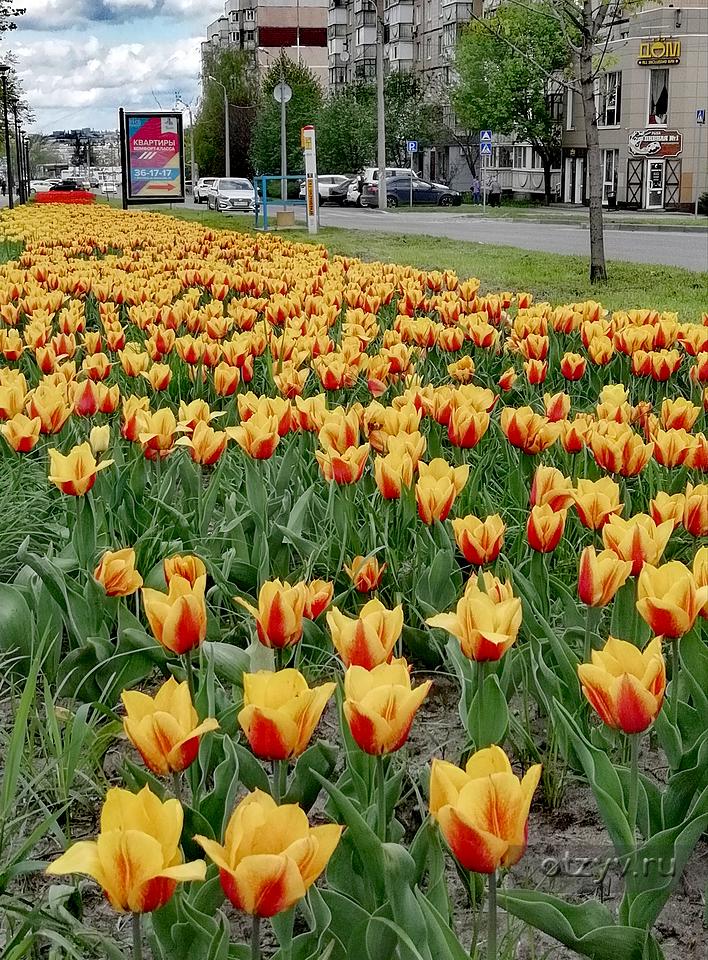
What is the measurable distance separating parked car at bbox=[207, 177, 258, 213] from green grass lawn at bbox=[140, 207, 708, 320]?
26.9m

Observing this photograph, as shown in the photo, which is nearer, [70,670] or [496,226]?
[70,670]

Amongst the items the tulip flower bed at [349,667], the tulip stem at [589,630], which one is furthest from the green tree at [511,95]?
the tulip stem at [589,630]

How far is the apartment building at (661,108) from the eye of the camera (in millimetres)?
43531

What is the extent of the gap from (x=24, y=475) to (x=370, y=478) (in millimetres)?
1043

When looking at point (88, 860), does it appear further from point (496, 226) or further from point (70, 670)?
point (496, 226)

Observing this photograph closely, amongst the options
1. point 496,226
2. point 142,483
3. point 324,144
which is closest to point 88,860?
point 142,483

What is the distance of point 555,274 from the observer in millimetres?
13039

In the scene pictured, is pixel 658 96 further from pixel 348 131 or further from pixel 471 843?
pixel 471 843

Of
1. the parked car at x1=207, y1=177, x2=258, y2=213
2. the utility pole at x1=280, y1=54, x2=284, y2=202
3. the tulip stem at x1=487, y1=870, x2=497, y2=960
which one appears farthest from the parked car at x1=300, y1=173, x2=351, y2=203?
the tulip stem at x1=487, y1=870, x2=497, y2=960

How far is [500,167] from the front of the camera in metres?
58.5

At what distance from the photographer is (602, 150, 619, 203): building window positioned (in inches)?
1829

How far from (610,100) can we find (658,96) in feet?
8.45

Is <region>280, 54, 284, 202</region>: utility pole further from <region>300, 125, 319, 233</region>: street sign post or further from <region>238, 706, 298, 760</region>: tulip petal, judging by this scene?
<region>238, 706, 298, 760</region>: tulip petal

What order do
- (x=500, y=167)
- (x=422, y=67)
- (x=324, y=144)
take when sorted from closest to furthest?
(x=500, y=167), (x=324, y=144), (x=422, y=67)
